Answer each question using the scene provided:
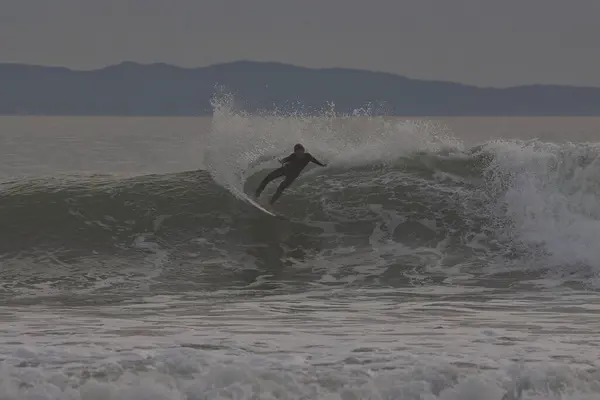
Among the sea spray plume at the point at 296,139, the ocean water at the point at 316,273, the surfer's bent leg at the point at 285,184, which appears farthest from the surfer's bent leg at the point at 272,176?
the sea spray plume at the point at 296,139

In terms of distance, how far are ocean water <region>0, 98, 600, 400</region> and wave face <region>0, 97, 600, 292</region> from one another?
49 millimetres

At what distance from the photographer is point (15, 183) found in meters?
20.1

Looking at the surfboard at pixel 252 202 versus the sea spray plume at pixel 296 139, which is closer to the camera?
the surfboard at pixel 252 202

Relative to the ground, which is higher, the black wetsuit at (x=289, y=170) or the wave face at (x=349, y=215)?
the black wetsuit at (x=289, y=170)

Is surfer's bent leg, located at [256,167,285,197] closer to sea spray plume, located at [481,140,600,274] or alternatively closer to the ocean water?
the ocean water

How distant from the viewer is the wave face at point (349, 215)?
1542 centimetres

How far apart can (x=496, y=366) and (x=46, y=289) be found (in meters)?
7.56

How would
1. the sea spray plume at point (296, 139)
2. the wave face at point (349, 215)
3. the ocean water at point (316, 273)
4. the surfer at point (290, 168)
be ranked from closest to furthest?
the ocean water at point (316, 273), the wave face at point (349, 215), the surfer at point (290, 168), the sea spray plume at point (296, 139)

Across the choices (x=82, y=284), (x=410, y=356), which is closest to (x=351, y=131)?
(x=82, y=284)

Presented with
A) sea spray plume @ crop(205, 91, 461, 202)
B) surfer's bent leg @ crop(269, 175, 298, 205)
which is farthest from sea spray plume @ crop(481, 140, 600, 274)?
surfer's bent leg @ crop(269, 175, 298, 205)

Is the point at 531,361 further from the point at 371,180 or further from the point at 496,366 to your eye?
the point at 371,180

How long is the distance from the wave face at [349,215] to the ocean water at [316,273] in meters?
0.05

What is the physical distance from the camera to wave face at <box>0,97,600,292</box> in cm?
1542

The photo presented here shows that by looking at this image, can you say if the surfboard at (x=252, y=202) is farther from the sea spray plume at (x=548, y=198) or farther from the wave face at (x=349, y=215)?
A: the sea spray plume at (x=548, y=198)
